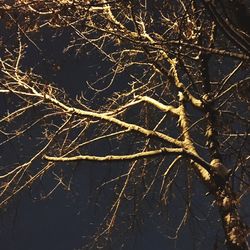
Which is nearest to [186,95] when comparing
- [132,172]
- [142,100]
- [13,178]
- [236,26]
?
[142,100]

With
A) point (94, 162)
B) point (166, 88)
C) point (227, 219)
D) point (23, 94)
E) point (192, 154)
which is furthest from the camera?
point (166, 88)

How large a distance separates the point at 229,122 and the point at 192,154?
135 cm

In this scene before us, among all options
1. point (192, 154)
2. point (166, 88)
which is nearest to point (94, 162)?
point (192, 154)

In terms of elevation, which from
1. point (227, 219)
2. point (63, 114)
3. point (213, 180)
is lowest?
point (227, 219)

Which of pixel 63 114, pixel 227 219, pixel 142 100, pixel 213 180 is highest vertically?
pixel 142 100

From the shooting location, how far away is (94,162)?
8.45m

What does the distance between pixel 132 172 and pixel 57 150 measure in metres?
1.44

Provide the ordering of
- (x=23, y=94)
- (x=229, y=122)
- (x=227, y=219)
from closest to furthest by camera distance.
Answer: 1. (x=229, y=122)
2. (x=227, y=219)
3. (x=23, y=94)

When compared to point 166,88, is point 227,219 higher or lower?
lower

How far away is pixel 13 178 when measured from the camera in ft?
31.1

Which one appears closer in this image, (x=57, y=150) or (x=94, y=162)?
(x=94, y=162)

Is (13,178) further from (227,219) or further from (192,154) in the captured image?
(227,219)

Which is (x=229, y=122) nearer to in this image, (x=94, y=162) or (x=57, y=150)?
(x=94, y=162)

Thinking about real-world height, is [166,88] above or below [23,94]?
above
